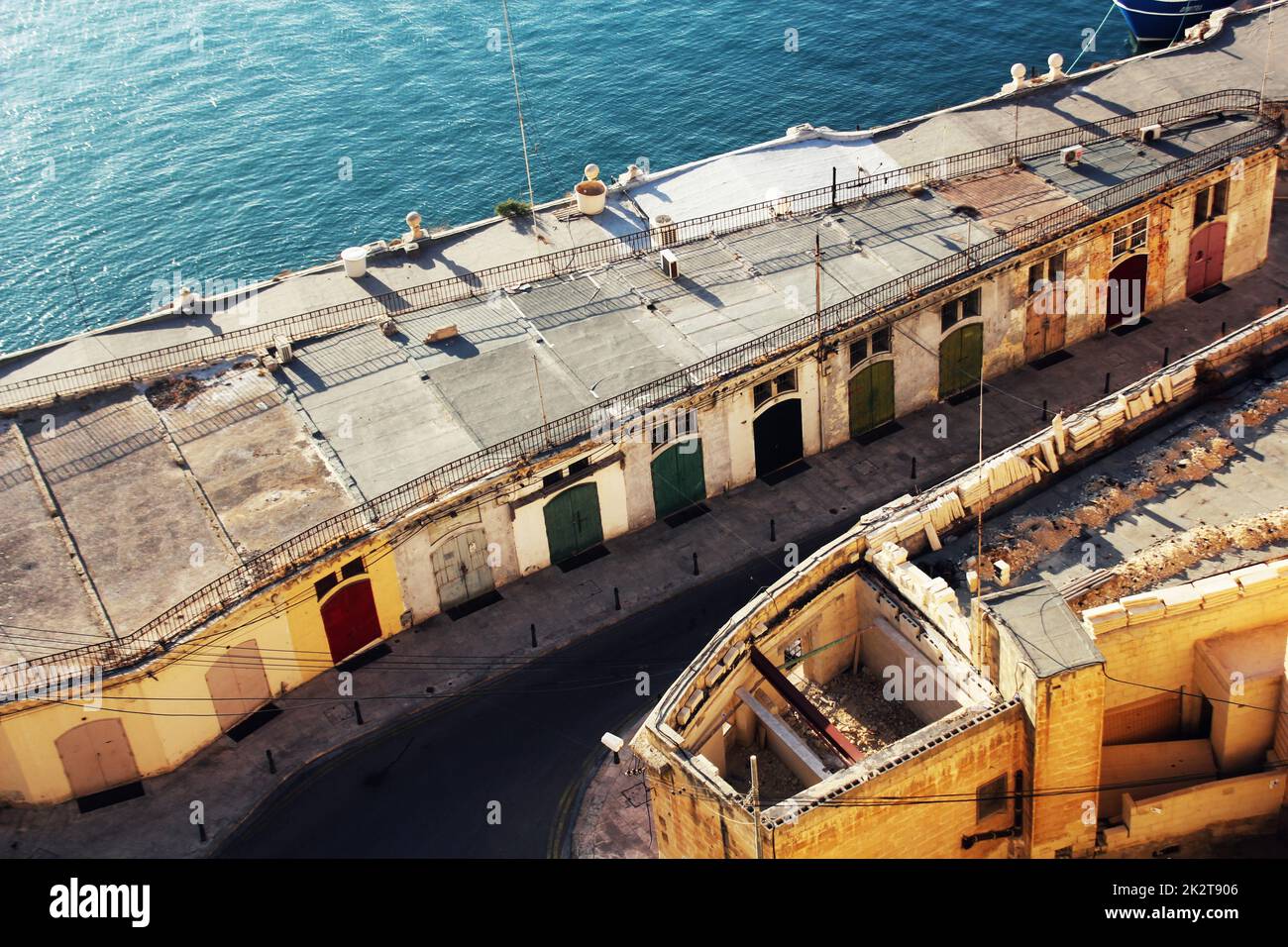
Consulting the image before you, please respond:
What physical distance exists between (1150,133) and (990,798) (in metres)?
41.8

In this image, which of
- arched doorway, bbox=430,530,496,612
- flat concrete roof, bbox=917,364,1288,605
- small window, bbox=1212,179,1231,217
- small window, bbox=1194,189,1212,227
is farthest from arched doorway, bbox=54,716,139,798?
small window, bbox=1212,179,1231,217

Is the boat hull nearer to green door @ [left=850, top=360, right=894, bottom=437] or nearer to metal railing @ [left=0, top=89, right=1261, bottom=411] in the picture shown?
metal railing @ [left=0, top=89, right=1261, bottom=411]

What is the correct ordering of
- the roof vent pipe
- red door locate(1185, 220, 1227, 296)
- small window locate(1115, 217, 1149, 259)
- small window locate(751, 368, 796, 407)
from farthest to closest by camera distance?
the roof vent pipe → red door locate(1185, 220, 1227, 296) → small window locate(1115, 217, 1149, 259) → small window locate(751, 368, 796, 407)

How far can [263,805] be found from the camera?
53.0 meters

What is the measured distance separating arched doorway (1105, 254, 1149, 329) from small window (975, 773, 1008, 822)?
114ft

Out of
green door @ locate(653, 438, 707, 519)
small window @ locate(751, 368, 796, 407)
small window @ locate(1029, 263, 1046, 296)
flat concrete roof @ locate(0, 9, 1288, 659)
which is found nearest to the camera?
flat concrete roof @ locate(0, 9, 1288, 659)

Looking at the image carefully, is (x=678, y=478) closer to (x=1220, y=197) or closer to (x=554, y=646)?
(x=554, y=646)

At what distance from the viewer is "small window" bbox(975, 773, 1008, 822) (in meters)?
45.2

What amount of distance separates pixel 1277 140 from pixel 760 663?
148ft

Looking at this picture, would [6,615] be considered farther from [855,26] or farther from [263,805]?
[855,26]

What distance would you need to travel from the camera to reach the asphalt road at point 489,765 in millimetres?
51688

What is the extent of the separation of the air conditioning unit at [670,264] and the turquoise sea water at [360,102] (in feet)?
103

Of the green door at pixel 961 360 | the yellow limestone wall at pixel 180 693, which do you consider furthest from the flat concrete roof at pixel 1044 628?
the green door at pixel 961 360
